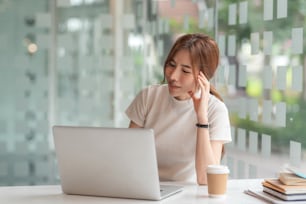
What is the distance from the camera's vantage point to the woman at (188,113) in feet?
8.52

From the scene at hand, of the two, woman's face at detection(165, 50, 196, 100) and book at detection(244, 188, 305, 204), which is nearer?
book at detection(244, 188, 305, 204)

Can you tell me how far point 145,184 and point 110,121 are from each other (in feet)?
9.38

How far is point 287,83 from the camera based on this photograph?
321 centimetres

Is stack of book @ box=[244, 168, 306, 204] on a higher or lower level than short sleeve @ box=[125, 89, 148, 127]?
lower

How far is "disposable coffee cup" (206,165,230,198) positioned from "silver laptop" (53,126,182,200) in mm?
158

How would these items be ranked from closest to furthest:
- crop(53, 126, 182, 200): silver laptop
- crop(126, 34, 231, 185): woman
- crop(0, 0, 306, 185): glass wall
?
crop(53, 126, 182, 200): silver laptop
crop(126, 34, 231, 185): woman
crop(0, 0, 306, 185): glass wall

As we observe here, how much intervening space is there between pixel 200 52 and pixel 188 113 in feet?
0.90

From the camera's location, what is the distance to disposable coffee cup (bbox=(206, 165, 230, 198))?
7.02 feet

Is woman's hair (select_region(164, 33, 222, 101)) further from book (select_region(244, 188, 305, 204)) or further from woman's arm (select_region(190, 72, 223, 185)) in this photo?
book (select_region(244, 188, 305, 204))

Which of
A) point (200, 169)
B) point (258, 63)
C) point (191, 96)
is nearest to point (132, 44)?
point (258, 63)

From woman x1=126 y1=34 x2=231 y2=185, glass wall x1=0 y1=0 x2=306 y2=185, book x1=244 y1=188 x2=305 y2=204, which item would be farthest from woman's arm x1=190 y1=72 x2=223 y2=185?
glass wall x1=0 y1=0 x2=306 y2=185

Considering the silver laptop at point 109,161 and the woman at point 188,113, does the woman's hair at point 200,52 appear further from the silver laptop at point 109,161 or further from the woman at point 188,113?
the silver laptop at point 109,161

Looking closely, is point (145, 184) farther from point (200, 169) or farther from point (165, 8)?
point (165, 8)

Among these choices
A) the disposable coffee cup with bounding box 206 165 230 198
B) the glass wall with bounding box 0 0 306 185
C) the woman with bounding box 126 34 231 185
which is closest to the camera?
the disposable coffee cup with bounding box 206 165 230 198
